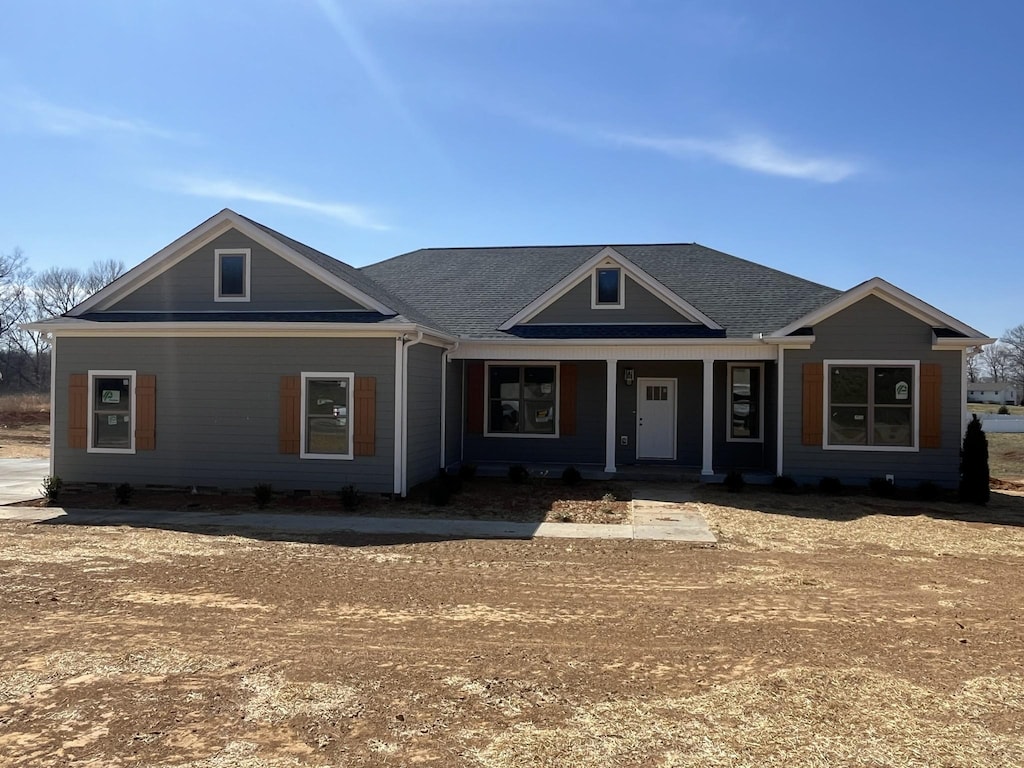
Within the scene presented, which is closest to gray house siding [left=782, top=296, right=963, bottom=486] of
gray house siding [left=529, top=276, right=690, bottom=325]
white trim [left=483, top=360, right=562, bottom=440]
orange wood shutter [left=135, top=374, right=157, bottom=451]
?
gray house siding [left=529, top=276, right=690, bottom=325]

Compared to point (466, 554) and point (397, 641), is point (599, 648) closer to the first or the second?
point (397, 641)

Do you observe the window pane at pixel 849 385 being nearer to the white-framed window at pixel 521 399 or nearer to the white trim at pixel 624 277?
the white trim at pixel 624 277

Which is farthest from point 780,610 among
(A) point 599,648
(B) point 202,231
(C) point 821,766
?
(B) point 202,231

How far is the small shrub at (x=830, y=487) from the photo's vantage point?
13.8 metres

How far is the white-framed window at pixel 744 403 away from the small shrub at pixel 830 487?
99.8 inches

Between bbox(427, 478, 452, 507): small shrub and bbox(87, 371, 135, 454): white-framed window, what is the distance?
17.8ft

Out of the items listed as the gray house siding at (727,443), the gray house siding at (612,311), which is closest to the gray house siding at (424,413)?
the gray house siding at (612,311)

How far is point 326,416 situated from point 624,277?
6.90 m

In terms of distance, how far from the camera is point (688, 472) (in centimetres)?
1541

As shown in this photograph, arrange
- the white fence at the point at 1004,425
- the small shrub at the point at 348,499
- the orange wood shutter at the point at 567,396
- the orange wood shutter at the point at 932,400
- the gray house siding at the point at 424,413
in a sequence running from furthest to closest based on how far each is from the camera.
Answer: the white fence at the point at 1004,425 < the orange wood shutter at the point at 567,396 < the orange wood shutter at the point at 932,400 < the gray house siding at the point at 424,413 < the small shrub at the point at 348,499

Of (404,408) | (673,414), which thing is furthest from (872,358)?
(404,408)

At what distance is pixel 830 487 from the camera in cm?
1386

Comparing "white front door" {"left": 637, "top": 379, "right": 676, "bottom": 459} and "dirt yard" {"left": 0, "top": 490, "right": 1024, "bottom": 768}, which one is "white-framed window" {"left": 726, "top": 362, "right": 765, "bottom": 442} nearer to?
"white front door" {"left": 637, "top": 379, "right": 676, "bottom": 459}

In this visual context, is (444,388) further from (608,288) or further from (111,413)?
(111,413)
